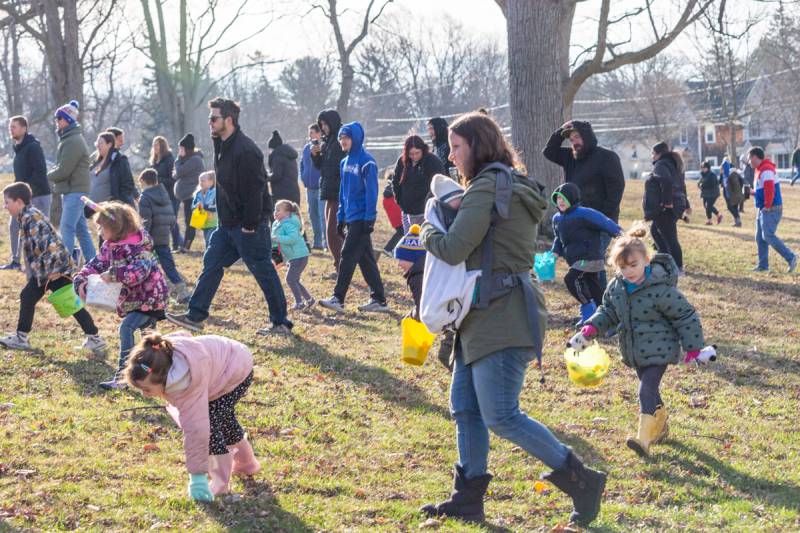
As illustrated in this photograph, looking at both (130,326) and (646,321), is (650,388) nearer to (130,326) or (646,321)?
(646,321)

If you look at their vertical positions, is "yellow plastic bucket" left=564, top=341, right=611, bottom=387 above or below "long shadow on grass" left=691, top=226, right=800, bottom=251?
above

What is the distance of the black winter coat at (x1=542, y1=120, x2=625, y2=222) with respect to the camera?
33.1 feet

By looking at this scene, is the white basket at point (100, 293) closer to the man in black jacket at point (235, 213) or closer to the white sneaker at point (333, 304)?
the man in black jacket at point (235, 213)

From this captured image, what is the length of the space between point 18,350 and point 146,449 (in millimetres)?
3440

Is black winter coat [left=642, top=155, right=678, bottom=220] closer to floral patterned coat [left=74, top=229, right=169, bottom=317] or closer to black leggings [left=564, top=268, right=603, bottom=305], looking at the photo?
black leggings [left=564, top=268, right=603, bottom=305]

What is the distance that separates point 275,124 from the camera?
77.1 meters

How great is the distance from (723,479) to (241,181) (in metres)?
5.04

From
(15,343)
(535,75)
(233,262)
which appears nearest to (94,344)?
(15,343)

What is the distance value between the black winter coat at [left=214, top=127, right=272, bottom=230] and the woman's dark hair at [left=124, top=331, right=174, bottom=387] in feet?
13.9

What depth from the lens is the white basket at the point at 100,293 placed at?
23.9ft

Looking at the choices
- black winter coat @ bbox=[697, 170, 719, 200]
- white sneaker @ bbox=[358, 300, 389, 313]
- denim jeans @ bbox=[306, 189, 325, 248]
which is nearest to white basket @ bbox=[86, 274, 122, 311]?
white sneaker @ bbox=[358, 300, 389, 313]

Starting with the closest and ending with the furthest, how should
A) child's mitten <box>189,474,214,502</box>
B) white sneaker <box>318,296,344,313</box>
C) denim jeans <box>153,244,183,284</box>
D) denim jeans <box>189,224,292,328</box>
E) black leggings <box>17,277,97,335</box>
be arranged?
child's mitten <box>189,474,214,502</box> → black leggings <box>17,277,97,335</box> → denim jeans <box>189,224,292,328</box> → white sneaker <box>318,296,344,313</box> → denim jeans <box>153,244,183,284</box>

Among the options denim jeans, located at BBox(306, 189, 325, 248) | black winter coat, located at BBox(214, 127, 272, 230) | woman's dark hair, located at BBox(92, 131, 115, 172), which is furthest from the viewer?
denim jeans, located at BBox(306, 189, 325, 248)

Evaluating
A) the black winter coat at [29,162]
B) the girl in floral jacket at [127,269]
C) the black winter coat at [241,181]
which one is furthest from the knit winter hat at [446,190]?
the black winter coat at [29,162]
